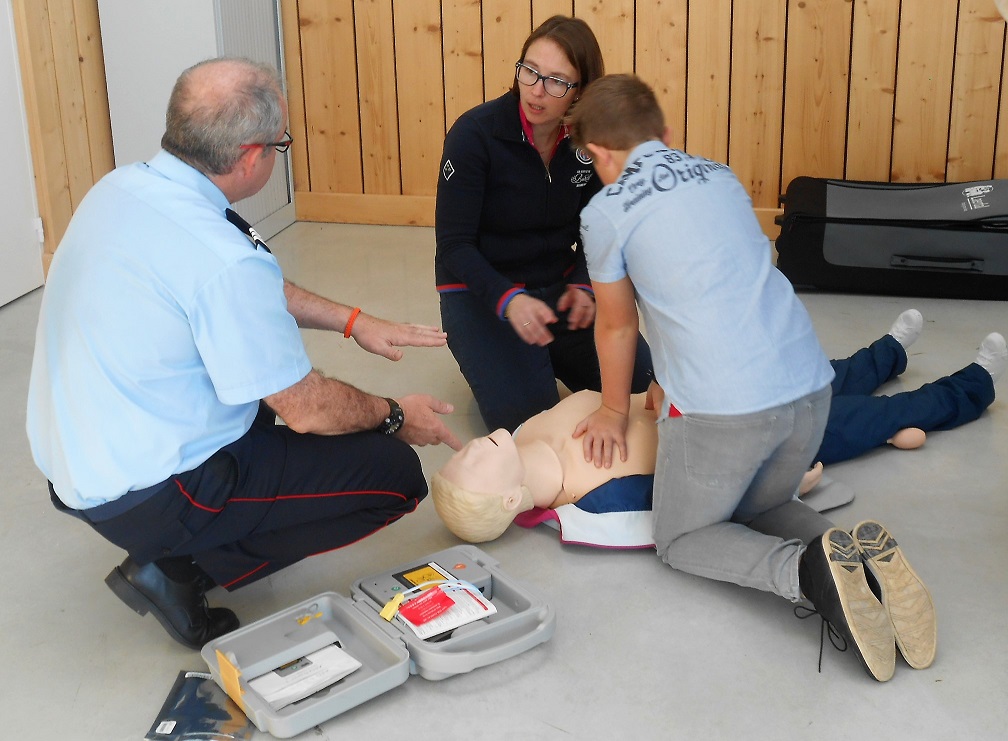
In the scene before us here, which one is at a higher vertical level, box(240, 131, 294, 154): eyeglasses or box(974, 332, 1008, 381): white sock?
box(240, 131, 294, 154): eyeglasses

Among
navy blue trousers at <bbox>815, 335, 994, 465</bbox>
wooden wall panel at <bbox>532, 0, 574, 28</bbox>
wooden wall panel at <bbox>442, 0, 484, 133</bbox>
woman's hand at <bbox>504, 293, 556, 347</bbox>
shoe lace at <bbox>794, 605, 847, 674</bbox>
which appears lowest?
shoe lace at <bbox>794, 605, 847, 674</bbox>

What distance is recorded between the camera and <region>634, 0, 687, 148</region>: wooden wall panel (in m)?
4.26

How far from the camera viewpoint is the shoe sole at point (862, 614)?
5.62 feet

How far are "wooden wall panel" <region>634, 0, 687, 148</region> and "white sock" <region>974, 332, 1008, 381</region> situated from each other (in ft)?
6.11

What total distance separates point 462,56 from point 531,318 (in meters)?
2.43

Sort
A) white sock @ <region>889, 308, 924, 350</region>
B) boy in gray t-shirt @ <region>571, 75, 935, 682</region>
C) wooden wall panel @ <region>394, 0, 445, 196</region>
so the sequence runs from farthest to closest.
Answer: wooden wall panel @ <region>394, 0, 445, 196</region>
white sock @ <region>889, 308, 924, 350</region>
boy in gray t-shirt @ <region>571, 75, 935, 682</region>

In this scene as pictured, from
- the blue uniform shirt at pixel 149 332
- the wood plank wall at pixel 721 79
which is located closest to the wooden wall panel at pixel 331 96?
the wood plank wall at pixel 721 79

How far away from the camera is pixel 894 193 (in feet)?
12.2

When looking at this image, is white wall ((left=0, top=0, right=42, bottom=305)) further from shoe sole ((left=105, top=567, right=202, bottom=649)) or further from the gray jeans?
the gray jeans

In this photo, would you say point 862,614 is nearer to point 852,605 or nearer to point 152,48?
point 852,605

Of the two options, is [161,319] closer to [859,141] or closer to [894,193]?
[894,193]

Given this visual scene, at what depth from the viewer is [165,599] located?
Answer: 6.11 ft

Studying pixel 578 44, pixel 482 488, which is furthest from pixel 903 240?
pixel 482 488

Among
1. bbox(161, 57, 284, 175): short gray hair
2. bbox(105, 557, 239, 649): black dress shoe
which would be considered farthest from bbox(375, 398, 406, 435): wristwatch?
bbox(161, 57, 284, 175): short gray hair
